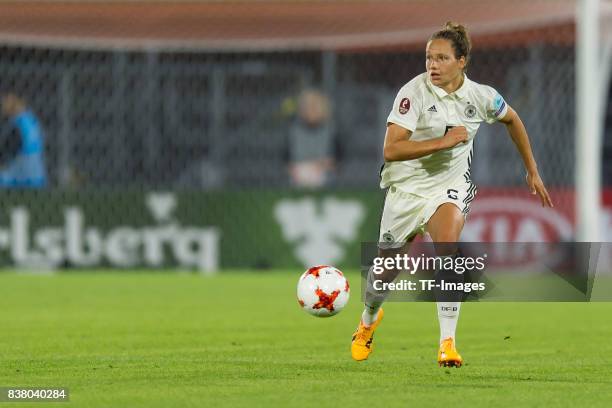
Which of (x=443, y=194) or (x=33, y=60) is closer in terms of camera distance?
(x=443, y=194)

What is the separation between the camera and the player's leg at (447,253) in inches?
320

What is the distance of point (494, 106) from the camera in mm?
8430

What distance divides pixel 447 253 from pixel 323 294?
86 cm

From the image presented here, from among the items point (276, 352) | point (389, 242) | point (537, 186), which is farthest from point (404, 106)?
point (276, 352)

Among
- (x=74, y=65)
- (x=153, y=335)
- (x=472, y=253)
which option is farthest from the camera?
(x=74, y=65)

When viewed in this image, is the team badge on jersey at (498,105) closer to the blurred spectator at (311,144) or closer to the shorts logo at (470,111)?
the shorts logo at (470,111)

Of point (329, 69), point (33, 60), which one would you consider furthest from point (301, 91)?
point (33, 60)

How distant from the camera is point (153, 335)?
33.7 ft

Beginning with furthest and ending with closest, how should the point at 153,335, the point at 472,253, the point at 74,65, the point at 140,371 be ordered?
the point at 74,65 < the point at 472,253 < the point at 153,335 < the point at 140,371

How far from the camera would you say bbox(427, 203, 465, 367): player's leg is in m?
8.12

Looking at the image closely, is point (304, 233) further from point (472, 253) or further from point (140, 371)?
point (140, 371)

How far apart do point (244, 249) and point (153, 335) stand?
8.17 metres

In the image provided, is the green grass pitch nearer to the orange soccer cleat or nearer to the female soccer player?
the orange soccer cleat

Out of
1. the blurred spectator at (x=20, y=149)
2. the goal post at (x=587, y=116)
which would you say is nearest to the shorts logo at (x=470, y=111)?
the goal post at (x=587, y=116)
